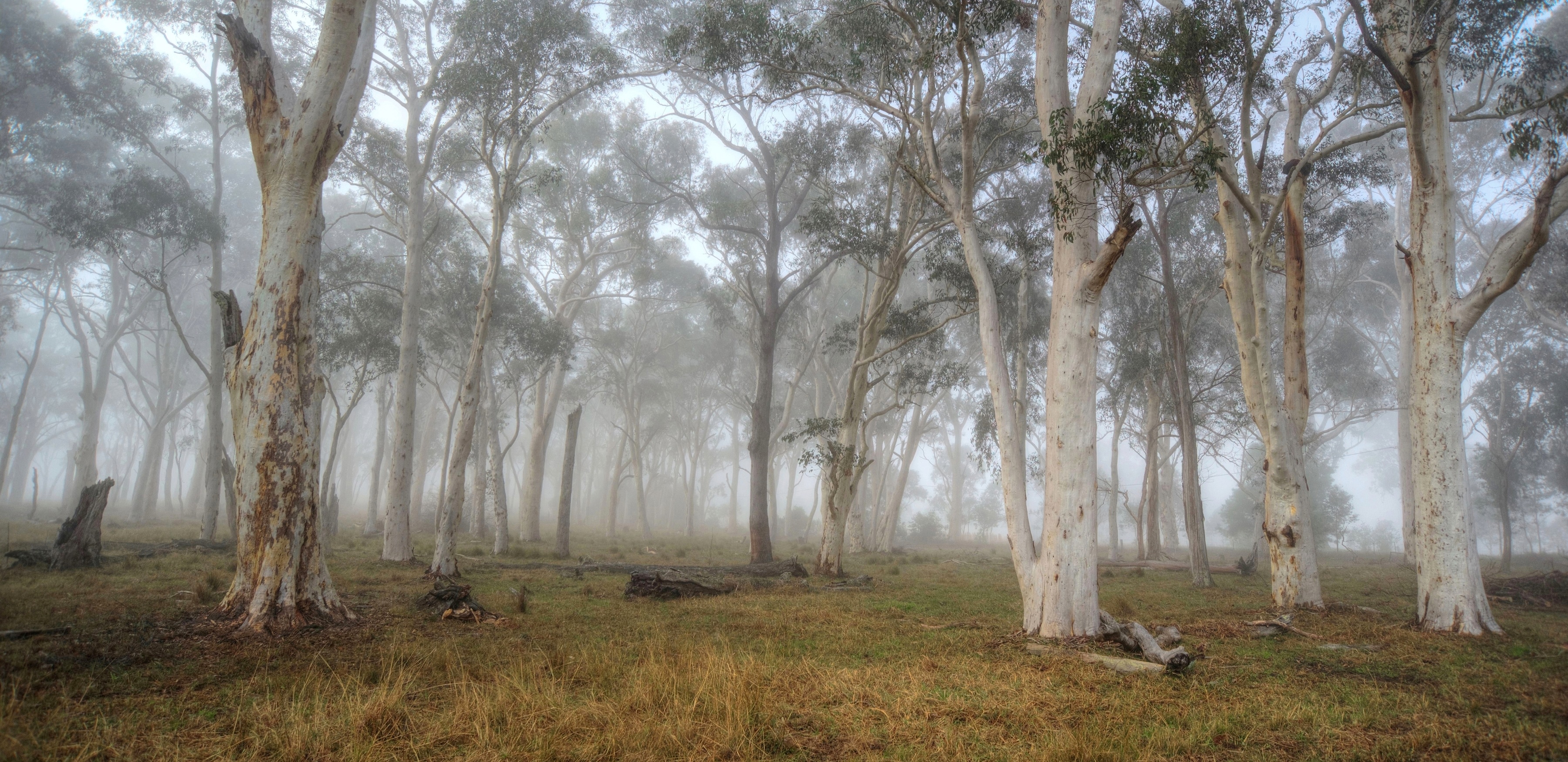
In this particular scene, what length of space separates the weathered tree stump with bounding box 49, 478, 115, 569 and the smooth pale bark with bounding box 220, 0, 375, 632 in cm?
609

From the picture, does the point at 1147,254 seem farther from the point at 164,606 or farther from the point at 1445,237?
the point at 164,606

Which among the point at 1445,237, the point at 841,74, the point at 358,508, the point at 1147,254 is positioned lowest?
the point at 358,508

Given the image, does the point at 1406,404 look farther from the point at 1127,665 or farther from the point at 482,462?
the point at 482,462

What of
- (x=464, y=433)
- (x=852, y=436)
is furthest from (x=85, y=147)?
(x=852, y=436)

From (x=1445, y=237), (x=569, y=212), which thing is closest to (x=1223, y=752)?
(x=1445, y=237)

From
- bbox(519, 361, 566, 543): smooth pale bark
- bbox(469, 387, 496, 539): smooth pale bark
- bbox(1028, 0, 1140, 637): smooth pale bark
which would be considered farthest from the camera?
bbox(519, 361, 566, 543): smooth pale bark

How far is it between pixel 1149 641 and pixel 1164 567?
15293 mm

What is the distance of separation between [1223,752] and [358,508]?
6076 centimetres

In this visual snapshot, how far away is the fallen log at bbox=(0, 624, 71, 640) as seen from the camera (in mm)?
5754

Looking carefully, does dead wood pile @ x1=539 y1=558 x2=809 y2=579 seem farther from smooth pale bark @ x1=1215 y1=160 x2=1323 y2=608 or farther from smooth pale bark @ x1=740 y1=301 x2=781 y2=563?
smooth pale bark @ x1=1215 y1=160 x2=1323 y2=608

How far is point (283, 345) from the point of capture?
7.15 metres

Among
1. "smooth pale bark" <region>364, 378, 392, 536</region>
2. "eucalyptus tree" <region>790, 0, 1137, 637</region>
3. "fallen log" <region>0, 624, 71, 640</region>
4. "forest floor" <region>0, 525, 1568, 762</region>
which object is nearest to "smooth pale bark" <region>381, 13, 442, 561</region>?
"forest floor" <region>0, 525, 1568, 762</region>

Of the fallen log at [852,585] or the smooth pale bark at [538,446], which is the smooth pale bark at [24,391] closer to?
the smooth pale bark at [538,446]

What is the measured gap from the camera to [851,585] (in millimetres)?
12781
